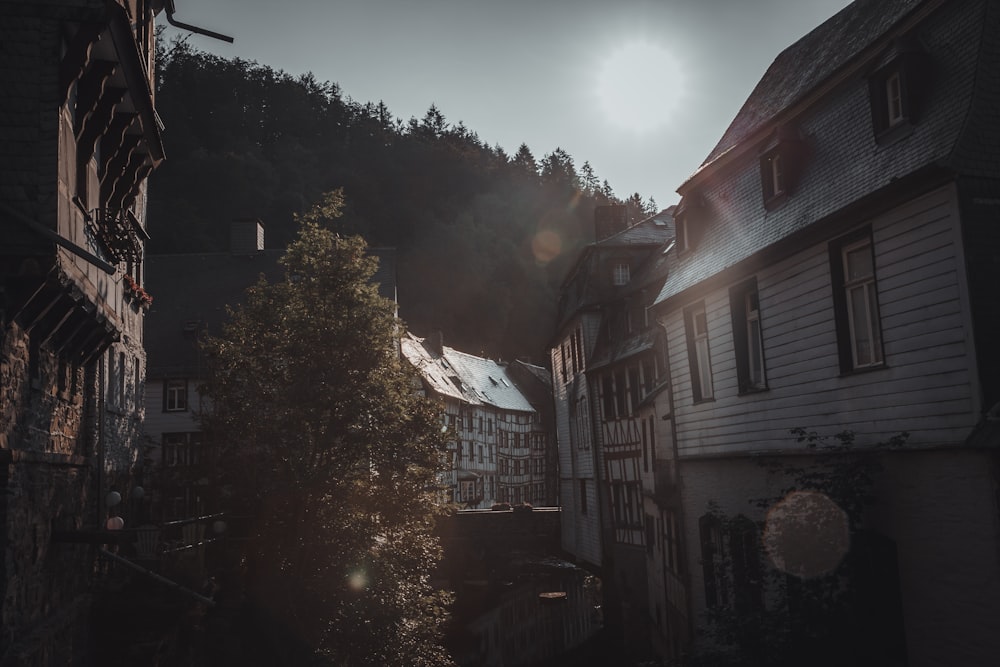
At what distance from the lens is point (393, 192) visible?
75.1 meters

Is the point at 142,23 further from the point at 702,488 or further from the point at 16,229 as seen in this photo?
the point at 702,488

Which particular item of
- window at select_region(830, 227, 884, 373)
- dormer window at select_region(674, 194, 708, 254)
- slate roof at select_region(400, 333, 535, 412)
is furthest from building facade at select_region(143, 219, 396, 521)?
window at select_region(830, 227, 884, 373)

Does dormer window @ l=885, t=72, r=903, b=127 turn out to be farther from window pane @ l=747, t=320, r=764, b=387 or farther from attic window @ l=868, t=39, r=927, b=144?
window pane @ l=747, t=320, r=764, b=387

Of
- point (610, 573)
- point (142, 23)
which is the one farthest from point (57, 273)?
point (610, 573)

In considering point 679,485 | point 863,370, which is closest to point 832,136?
point 863,370

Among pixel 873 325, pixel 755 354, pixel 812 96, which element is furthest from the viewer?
pixel 755 354

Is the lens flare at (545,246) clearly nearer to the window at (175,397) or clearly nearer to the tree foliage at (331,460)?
the window at (175,397)

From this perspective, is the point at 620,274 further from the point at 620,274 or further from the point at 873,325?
the point at 873,325

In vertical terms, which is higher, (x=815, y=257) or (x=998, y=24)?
(x=998, y=24)

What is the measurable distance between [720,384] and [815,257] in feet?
11.3

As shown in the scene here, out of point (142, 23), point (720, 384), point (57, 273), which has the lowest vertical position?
point (720, 384)

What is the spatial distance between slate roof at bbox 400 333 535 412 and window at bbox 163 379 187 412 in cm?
1215

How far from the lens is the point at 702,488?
1558cm

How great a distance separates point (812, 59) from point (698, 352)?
483 centimetres
